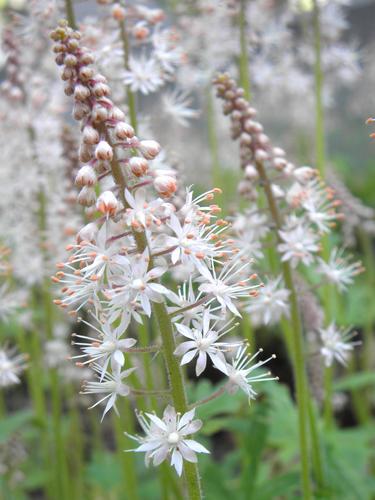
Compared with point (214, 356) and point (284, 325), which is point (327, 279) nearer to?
point (284, 325)

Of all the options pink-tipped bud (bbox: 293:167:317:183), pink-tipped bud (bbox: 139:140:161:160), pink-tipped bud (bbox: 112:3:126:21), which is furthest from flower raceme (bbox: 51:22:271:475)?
pink-tipped bud (bbox: 112:3:126:21)

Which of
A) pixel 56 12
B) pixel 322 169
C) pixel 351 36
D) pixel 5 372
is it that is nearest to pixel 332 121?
pixel 351 36

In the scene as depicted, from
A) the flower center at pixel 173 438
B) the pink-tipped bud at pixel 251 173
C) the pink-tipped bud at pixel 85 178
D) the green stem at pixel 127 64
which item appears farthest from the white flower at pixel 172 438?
the green stem at pixel 127 64

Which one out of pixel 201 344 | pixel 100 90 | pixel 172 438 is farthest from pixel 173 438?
pixel 100 90

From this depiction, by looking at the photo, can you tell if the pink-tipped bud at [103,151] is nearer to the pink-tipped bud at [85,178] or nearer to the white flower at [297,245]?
the pink-tipped bud at [85,178]

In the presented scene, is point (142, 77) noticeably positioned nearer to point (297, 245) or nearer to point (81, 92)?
point (297, 245)

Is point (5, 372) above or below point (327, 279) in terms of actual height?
below

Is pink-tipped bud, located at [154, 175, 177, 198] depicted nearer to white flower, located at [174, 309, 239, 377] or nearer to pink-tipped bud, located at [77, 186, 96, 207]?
pink-tipped bud, located at [77, 186, 96, 207]
